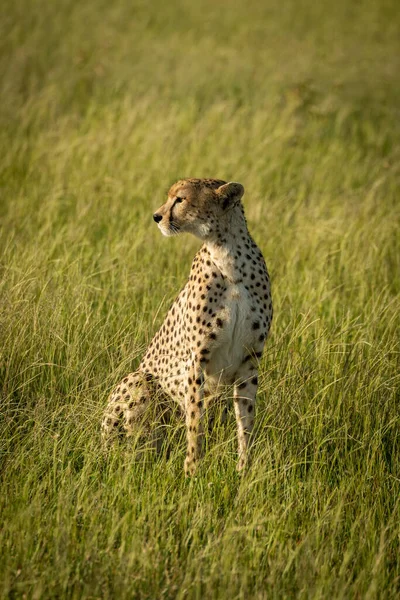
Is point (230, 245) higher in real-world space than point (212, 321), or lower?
higher

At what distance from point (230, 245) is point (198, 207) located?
0.58 feet

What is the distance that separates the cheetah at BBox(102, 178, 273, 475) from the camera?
2898 mm

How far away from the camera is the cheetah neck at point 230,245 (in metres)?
2.93

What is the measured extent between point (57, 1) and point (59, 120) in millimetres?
5413

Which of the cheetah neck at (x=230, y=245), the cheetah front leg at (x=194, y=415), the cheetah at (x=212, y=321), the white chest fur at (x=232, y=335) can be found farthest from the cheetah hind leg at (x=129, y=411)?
the cheetah neck at (x=230, y=245)

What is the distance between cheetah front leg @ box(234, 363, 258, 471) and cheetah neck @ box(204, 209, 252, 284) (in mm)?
332

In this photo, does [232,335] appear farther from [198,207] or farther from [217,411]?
[198,207]

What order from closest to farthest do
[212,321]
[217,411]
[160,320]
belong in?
[212,321], [217,411], [160,320]

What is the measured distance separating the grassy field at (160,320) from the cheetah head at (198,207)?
24.1 inches

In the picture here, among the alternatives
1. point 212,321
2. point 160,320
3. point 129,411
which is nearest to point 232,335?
point 212,321

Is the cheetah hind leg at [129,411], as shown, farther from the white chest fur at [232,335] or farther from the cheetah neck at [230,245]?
the cheetah neck at [230,245]

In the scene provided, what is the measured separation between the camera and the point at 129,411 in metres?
2.99

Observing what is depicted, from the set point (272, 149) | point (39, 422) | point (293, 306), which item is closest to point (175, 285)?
point (293, 306)

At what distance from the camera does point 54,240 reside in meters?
4.39
